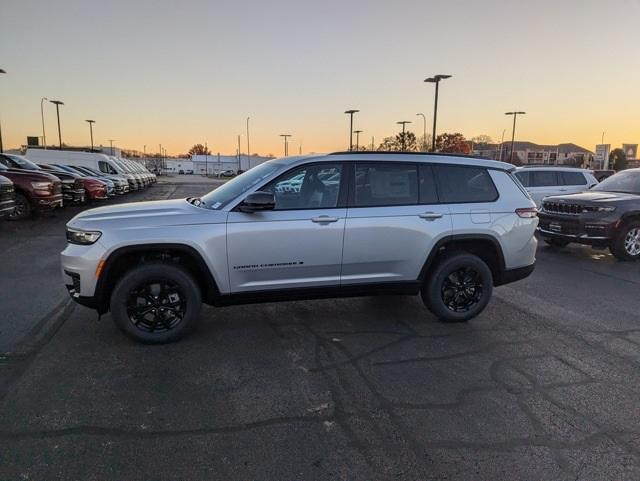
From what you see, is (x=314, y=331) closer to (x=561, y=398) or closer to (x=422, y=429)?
(x=422, y=429)

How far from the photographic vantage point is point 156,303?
14.1 ft

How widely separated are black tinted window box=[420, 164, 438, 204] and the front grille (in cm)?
575

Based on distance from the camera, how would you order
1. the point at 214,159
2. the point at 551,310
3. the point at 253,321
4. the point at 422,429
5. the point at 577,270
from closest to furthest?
the point at 422,429
the point at 253,321
the point at 551,310
the point at 577,270
the point at 214,159

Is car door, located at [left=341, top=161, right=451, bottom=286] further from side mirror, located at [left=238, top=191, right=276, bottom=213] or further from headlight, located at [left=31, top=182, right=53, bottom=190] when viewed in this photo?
headlight, located at [left=31, top=182, right=53, bottom=190]

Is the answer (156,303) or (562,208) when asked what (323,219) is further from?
(562,208)

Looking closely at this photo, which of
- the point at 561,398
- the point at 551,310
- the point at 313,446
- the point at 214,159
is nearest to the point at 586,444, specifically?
the point at 561,398

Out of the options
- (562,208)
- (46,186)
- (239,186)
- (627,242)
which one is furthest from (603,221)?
(46,186)

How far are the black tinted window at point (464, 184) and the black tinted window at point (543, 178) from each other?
8.57m

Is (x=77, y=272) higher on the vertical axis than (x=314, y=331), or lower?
higher

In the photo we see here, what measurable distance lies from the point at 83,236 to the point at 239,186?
152 centimetres

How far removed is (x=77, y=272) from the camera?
13.6ft

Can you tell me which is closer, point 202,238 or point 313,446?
point 313,446

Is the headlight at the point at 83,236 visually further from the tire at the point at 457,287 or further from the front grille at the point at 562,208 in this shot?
the front grille at the point at 562,208

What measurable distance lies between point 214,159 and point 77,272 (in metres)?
107
